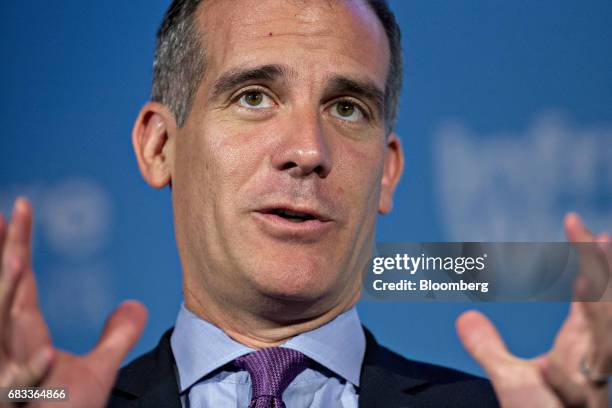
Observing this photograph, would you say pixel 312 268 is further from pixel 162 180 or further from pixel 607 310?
pixel 607 310

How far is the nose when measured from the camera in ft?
4.96

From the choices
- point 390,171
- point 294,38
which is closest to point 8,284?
point 294,38

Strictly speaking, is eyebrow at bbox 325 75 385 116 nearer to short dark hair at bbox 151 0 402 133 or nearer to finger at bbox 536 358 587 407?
short dark hair at bbox 151 0 402 133

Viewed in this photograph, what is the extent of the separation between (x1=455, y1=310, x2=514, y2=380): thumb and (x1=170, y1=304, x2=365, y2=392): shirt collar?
428mm

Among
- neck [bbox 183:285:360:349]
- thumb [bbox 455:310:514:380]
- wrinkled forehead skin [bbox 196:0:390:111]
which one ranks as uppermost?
wrinkled forehead skin [bbox 196:0:390:111]

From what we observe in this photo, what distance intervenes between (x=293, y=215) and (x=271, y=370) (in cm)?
28

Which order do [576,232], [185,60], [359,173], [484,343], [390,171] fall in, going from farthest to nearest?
1. [390,171]
2. [185,60]
3. [359,173]
4. [484,343]
5. [576,232]

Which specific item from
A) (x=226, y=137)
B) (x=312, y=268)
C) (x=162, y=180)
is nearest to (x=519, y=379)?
(x=312, y=268)

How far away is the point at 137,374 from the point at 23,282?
53cm

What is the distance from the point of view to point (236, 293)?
5.37 ft

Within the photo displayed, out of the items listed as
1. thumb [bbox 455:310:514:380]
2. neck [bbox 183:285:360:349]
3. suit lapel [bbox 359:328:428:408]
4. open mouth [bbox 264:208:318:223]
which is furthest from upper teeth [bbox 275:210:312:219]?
thumb [bbox 455:310:514:380]

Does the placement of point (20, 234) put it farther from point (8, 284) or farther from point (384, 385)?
point (384, 385)

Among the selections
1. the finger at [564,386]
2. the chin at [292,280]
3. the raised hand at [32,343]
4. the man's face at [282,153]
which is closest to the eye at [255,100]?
the man's face at [282,153]

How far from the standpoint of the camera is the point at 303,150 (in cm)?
152
